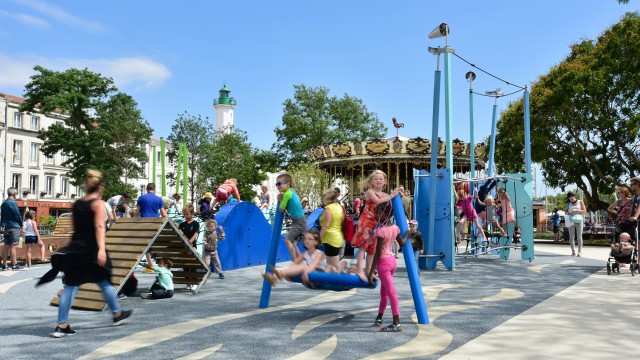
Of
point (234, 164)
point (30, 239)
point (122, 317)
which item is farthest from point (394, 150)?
point (234, 164)

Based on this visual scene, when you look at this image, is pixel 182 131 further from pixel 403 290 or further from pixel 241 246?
pixel 403 290

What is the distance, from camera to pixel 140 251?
25.6ft

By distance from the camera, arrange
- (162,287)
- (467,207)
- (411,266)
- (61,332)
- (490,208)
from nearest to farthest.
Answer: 1. (61,332)
2. (411,266)
3. (162,287)
4. (467,207)
5. (490,208)

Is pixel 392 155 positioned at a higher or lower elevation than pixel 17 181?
higher

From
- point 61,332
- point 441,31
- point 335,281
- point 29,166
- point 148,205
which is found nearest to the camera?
point 61,332

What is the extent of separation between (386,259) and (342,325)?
96cm

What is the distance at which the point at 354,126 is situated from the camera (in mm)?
56312

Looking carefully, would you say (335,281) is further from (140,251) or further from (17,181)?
(17,181)

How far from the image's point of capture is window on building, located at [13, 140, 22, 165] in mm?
55019

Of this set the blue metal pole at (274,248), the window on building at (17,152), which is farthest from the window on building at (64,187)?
the blue metal pole at (274,248)

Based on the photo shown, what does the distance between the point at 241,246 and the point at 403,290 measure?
5.34 m

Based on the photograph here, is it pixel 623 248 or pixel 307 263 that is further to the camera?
pixel 623 248

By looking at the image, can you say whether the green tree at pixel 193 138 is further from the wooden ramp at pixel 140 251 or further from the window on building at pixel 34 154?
the wooden ramp at pixel 140 251

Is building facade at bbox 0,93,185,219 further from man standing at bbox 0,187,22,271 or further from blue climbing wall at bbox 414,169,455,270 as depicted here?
blue climbing wall at bbox 414,169,455,270
